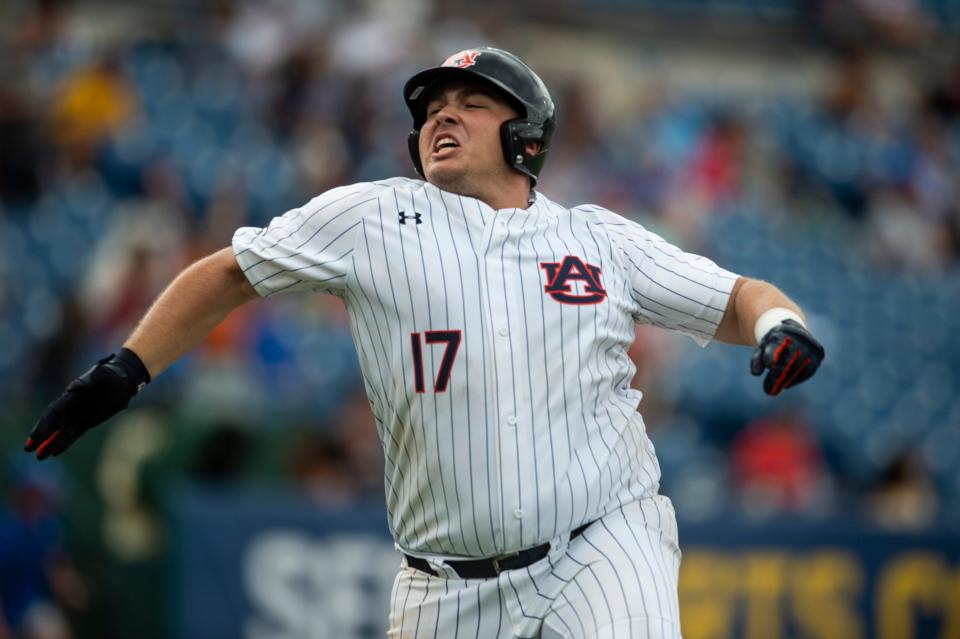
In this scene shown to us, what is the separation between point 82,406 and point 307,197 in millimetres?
6929

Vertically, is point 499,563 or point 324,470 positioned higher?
point 324,470

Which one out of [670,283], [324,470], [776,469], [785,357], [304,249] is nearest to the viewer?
[785,357]

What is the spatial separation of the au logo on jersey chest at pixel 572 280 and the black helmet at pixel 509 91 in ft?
1.23

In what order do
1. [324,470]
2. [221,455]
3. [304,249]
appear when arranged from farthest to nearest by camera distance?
1. [221,455]
2. [324,470]
3. [304,249]

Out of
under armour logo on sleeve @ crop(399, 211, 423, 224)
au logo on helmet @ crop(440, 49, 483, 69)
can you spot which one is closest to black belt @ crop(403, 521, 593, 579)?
under armour logo on sleeve @ crop(399, 211, 423, 224)

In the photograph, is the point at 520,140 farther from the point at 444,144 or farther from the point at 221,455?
the point at 221,455

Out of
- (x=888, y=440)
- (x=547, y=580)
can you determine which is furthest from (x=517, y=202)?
(x=888, y=440)

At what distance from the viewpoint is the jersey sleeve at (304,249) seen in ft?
13.1

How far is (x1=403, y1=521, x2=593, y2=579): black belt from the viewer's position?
12.7ft

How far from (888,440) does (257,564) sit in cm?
630

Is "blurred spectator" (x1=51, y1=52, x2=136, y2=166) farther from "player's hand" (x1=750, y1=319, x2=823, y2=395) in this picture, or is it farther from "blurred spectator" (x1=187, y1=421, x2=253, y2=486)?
"player's hand" (x1=750, y1=319, x2=823, y2=395)

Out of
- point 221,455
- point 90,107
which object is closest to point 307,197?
point 90,107

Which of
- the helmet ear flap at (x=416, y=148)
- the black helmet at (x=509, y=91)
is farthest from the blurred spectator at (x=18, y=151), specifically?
the black helmet at (x=509, y=91)

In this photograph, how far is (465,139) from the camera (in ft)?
13.8
